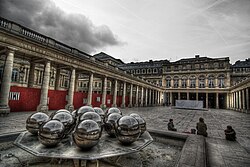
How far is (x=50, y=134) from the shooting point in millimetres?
3740

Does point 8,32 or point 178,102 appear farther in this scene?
point 178,102

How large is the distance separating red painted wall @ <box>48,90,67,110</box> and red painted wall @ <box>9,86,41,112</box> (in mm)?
1749

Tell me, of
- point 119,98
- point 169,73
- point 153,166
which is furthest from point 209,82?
point 153,166

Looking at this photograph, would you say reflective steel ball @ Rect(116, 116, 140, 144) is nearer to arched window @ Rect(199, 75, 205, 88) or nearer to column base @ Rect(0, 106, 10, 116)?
column base @ Rect(0, 106, 10, 116)

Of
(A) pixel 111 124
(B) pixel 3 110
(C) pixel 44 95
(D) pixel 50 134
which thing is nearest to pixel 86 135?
(D) pixel 50 134

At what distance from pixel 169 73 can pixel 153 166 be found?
189ft

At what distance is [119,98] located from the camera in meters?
33.2

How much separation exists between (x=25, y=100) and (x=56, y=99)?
13.1ft

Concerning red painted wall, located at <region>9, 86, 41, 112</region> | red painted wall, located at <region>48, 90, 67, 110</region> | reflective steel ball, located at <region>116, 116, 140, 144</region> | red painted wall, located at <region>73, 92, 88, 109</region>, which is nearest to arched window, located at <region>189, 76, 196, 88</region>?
red painted wall, located at <region>73, 92, 88, 109</region>

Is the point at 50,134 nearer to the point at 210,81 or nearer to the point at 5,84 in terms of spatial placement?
the point at 5,84

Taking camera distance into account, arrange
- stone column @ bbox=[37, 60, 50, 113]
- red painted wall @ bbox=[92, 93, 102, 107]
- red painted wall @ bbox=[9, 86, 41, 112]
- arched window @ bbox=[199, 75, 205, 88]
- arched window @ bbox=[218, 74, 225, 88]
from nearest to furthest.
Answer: stone column @ bbox=[37, 60, 50, 113]
red painted wall @ bbox=[9, 86, 41, 112]
red painted wall @ bbox=[92, 93, 102, 107]
arched window @ bbox=[218, 74, 225, 88]
arched window @ bbox=[199, 75, 205, 88]

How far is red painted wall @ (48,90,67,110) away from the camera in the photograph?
1939 cm

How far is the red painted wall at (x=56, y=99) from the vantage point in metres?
19.4

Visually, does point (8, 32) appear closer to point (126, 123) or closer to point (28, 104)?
point (28, 104)
